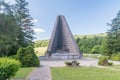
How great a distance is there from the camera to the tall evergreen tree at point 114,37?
1617 inches

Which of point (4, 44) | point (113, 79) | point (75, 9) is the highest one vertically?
point (75, 9)

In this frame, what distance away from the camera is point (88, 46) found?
204 ft

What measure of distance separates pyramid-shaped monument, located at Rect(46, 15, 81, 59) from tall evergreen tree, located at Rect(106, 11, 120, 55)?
5805 mm

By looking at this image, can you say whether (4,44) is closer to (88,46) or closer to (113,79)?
(113,79)

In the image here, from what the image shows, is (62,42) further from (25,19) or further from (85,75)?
(85,75)

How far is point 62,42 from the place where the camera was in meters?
46.1

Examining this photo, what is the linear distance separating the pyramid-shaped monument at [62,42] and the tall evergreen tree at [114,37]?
229 inches

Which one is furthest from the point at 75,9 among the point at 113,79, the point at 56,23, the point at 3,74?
the point at 3,74

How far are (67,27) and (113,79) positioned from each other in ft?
113

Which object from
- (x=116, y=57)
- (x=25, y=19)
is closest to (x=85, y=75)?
(x=116, y=57)

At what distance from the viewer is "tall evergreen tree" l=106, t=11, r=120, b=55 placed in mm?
41062

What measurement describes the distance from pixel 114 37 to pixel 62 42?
10.1 m

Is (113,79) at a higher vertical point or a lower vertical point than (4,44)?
lower

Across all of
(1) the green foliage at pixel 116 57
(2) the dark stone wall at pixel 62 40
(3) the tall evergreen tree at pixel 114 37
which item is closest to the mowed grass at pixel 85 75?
(1) the green foliage at pixel 116 57
